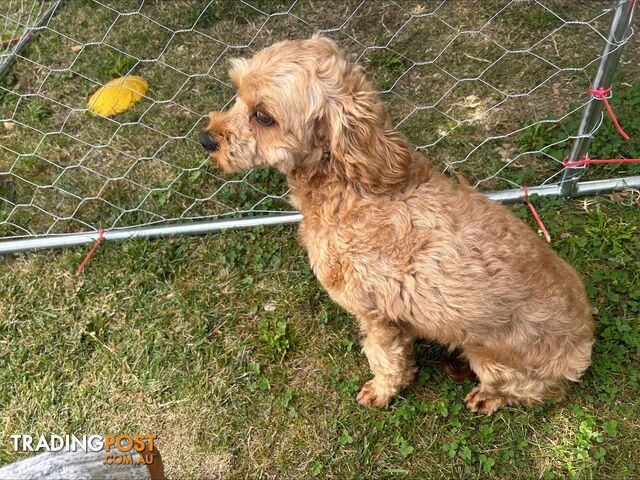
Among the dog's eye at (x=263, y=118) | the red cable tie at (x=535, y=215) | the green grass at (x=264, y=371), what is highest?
the dog's eye at (x=263, y=118)

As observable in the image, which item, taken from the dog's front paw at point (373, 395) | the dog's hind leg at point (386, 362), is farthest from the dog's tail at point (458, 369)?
the dog's front paw at point (373, 395)

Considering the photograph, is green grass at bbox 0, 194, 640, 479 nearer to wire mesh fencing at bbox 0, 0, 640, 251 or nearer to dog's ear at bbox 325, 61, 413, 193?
wire mesh fencing at bbox 0, 0, 640, 251

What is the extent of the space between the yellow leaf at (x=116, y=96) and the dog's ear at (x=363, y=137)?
8.80 ft

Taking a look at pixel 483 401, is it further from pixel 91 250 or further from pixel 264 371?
pixel 91 250

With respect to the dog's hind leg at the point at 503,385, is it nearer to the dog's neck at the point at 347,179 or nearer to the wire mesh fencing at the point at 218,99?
the dog's neck at the point at 347,179

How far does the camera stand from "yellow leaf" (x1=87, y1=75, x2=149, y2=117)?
446cm

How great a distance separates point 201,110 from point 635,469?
12.9 ft

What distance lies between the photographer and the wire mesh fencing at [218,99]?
3.97 metres

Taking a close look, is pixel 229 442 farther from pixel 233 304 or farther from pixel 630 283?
pixel 630 283

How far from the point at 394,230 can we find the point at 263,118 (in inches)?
32.2

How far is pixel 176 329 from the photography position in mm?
3418

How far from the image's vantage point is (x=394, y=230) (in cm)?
242

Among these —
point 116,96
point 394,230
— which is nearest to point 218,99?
point 116,96

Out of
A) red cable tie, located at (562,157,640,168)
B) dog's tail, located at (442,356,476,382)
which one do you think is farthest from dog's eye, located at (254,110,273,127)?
red cable tie, located at (562,157,640,168)
